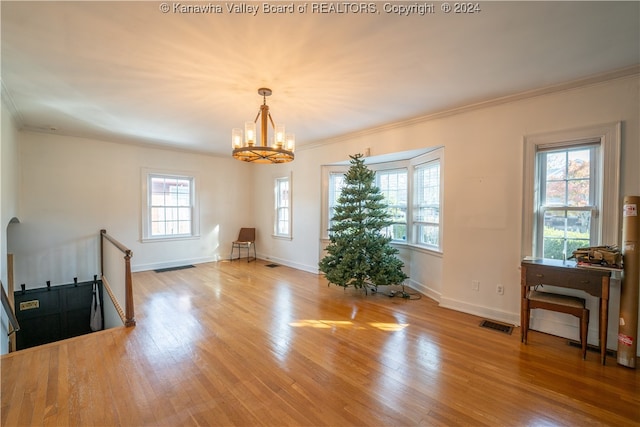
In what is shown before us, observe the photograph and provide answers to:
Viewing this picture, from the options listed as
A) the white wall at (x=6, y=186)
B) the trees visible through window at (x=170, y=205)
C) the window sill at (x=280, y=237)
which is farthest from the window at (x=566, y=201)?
the trees visible through window at (x=170, y=205)

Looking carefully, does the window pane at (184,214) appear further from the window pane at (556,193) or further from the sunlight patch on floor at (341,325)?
the window pane at (556,193)

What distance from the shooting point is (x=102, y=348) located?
105 inches

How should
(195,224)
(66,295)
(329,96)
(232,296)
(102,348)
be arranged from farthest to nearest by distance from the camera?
(195,224), (66,295), (232,296), (329,96), (102,348)

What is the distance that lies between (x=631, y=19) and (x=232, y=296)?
16.3ft

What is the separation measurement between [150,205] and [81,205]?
3.71 ft

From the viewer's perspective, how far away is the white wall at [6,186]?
3.28m

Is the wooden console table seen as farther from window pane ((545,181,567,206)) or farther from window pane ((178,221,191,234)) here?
window pane ((178,221,191,234))

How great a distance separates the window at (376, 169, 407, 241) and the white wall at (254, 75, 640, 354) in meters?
0.73

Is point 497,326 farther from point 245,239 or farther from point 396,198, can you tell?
point 245,239

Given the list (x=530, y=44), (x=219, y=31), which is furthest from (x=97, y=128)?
(x=530, y=44)

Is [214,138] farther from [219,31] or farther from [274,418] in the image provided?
[274,418]

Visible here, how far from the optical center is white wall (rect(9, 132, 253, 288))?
15.5 ft

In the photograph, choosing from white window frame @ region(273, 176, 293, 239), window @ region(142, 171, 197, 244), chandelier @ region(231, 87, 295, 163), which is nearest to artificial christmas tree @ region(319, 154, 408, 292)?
chandelier @ region(231, 87, 295, 163)

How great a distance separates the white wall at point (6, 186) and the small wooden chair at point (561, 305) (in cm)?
562
